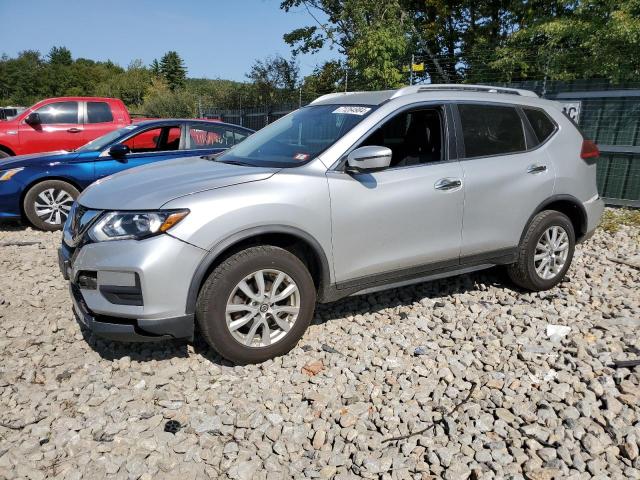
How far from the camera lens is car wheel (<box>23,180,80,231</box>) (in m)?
6.45

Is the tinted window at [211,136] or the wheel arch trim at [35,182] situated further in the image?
the tinted window at [211,136]

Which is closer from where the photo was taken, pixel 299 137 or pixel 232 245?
pixel 232 245

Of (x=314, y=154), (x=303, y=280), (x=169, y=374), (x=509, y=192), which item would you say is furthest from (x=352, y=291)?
(x=509, y=192)

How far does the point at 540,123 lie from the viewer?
167 inches

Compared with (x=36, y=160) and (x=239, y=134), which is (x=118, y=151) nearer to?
(x=36, y=160)

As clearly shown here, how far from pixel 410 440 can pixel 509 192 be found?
2.26 meters

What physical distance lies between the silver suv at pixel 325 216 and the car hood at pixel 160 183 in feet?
0.04

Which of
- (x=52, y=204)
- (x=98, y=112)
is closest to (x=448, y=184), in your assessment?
(x=52, y=204)

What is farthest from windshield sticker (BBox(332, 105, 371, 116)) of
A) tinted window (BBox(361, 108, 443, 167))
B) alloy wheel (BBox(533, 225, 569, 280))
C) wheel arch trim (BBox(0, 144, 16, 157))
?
wheel arch trim (BBox(0, 144, 16, 157))

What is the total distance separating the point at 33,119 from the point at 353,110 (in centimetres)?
837

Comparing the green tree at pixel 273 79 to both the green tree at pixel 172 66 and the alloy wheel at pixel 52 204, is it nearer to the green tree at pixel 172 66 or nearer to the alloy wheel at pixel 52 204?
the alloy wheel at pixel 52 204

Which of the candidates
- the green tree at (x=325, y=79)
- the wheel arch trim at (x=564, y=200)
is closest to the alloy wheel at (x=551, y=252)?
the wheel arch trim at (x=564, y=200)

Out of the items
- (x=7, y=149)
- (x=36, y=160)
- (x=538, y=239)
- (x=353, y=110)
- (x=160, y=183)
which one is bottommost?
(x=538, y=239)

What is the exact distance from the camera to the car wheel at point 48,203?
6453 millimetres
